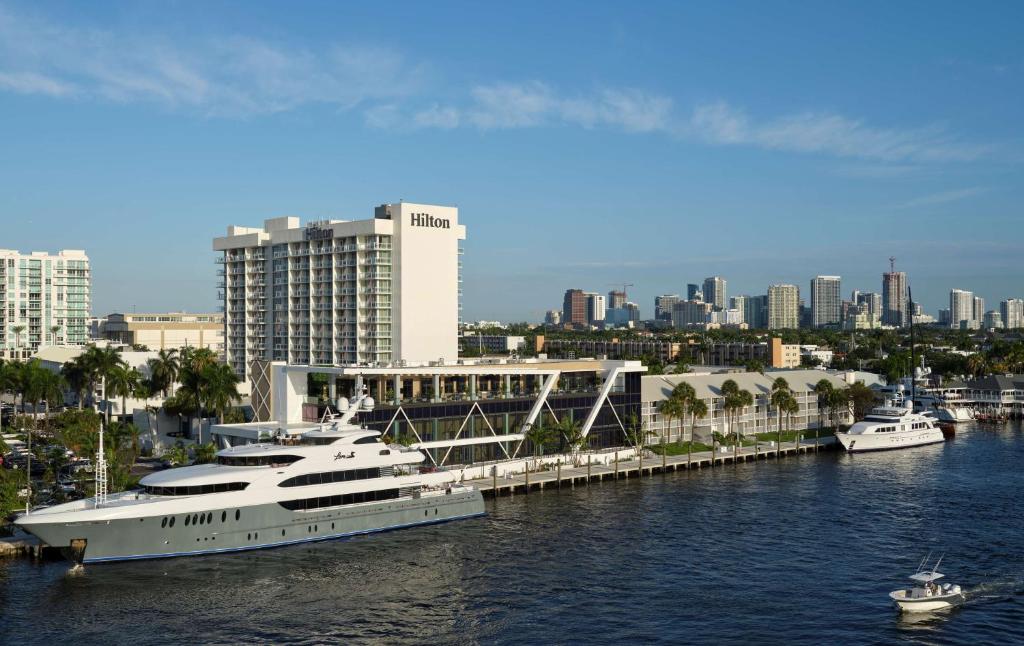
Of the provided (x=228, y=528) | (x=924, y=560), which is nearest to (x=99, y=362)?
(x=228, y=528)

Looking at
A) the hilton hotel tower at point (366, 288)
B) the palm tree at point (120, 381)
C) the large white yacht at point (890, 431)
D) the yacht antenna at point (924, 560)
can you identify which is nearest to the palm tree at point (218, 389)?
the palm tree at point (120, 381)

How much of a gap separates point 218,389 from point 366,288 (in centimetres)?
4462

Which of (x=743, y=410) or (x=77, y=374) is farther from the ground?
(x=77, y=374)

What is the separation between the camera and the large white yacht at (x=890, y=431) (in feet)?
422

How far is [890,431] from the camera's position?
5212 inches

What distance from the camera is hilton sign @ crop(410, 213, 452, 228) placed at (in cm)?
14950

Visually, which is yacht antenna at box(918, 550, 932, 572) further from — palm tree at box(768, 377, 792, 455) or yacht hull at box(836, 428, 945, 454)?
yacht hull at box(836, 428, 945, 454)

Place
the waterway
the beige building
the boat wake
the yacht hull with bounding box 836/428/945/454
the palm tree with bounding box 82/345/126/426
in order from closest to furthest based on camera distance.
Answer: the waterway → the boat wake → the beige building → the palm tree with bounding box 82/345/126/426 → the yacht hull with bounding box 836/428/945/454

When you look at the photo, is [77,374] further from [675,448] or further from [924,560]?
Answer: [924,560]

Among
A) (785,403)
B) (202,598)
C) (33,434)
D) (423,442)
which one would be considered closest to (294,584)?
(202,598)

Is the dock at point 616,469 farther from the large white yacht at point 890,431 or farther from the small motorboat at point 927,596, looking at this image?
the small motorboat at point 927,596

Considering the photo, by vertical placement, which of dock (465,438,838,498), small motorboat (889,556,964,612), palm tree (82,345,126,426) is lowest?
small motorboat (889,556,964,612)

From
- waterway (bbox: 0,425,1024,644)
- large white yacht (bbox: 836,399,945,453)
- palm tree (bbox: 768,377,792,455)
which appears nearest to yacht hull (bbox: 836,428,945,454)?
large white yacht (bbox: 836,399,945,453)

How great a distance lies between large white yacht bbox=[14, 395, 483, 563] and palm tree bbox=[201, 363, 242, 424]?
2772cm
